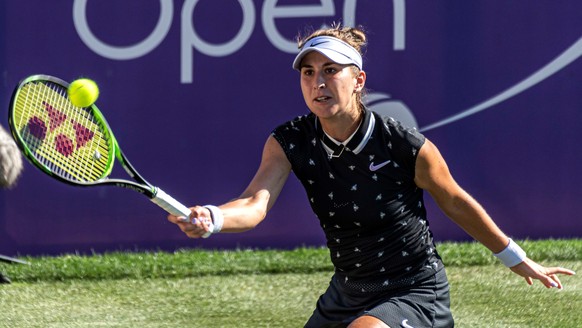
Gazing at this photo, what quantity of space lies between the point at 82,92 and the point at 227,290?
9.37 feet

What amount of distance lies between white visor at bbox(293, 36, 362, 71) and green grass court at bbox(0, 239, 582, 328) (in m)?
1.97

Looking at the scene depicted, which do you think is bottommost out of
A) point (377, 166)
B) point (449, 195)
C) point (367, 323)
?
point (367, 323)

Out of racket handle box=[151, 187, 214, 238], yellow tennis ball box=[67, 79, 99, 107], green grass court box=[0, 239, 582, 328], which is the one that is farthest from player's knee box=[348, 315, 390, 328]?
green grass court box=[0, 239, 582, 328]

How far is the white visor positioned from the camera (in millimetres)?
4016

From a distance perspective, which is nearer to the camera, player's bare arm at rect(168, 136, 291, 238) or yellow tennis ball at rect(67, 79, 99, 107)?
player's bare arm at rect(168, 136, 291, 238)

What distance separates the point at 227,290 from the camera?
652cm

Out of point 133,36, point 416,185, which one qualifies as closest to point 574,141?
point 133,36

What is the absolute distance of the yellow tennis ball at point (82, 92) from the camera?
12.6ft

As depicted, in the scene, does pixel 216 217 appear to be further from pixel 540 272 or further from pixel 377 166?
pixel 540 272

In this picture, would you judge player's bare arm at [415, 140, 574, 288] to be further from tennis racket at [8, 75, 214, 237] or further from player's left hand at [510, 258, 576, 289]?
tennis racket at [8, 75, 214, 237]

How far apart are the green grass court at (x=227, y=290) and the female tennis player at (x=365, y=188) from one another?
4.93 ft

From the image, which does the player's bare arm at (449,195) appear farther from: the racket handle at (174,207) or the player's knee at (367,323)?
the racket handle at (174,207)

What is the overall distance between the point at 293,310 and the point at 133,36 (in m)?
2.46

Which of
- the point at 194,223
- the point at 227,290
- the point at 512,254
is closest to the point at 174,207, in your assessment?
the point at 194,223
